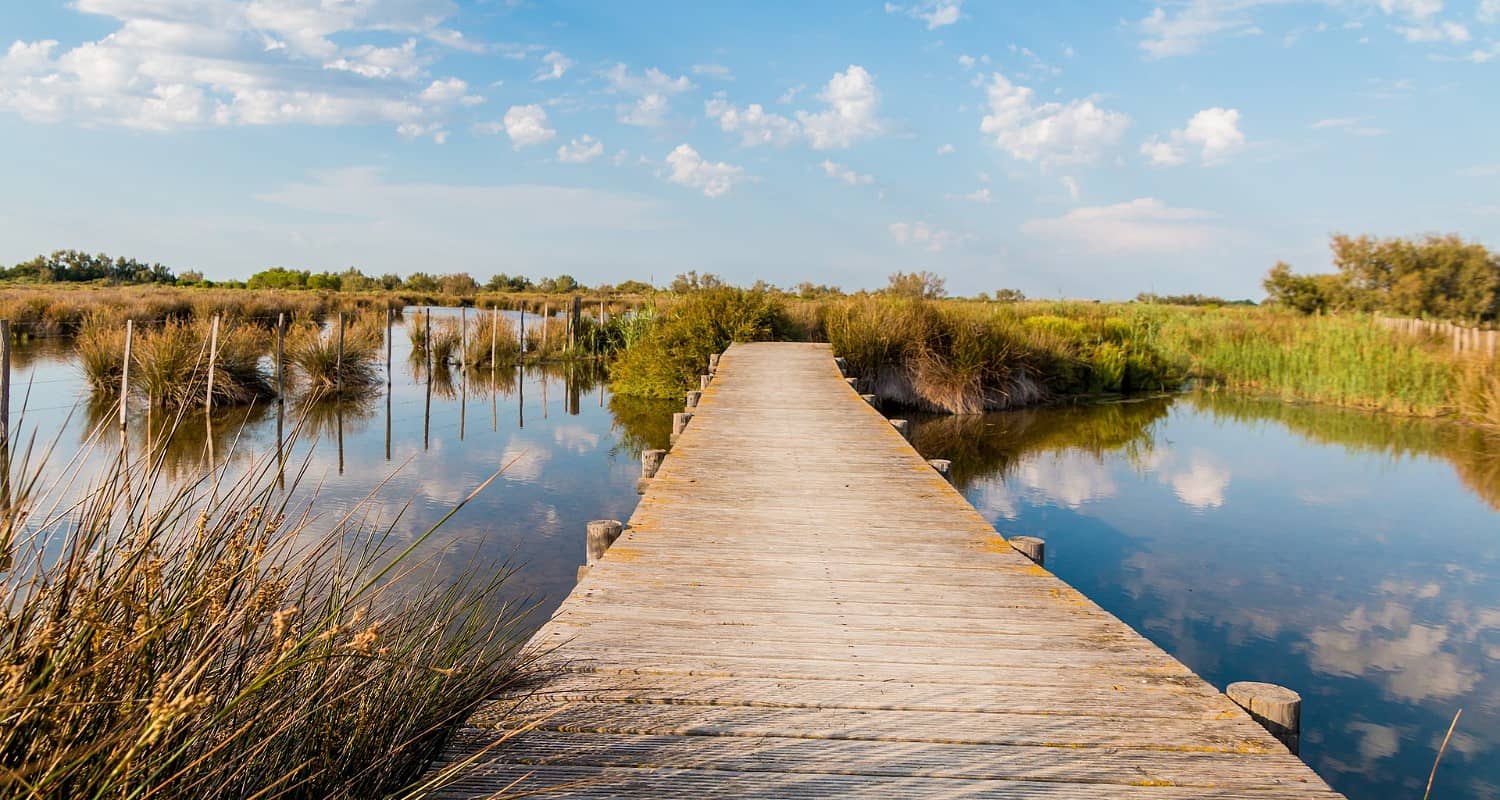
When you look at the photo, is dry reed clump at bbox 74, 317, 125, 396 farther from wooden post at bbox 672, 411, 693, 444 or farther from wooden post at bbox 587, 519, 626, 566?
wooden post at bbox 587, 519, 626, 566

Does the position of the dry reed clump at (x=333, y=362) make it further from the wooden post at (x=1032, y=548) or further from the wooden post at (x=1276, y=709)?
the wooden post at (x=1276, y=709)

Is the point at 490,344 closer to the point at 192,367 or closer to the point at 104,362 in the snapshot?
the point at 192,367

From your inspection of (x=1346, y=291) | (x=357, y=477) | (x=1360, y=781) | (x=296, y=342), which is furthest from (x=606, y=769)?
(x=1346, y=291)

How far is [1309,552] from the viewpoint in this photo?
22.1 feet

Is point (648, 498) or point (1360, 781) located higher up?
point (648, 498)

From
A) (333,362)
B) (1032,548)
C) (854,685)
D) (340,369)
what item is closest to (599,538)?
(854,685)

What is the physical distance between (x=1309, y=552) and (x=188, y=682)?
7.49 m

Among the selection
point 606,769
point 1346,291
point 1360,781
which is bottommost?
point 1360,781

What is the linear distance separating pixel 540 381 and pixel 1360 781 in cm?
1497

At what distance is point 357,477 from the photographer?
833cm

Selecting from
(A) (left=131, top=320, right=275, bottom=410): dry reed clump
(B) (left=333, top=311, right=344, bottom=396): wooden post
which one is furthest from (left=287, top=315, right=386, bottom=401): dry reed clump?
(A) (left=131, top=320, right=275, bottom=410): dry reed clump

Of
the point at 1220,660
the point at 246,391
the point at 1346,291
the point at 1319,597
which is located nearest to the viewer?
the point at 1220,660

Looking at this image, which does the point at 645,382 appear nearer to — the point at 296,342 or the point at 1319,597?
the point at 296,342

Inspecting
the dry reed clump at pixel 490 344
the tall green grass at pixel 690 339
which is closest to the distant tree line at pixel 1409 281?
the tall green grass at pixel 690 339
